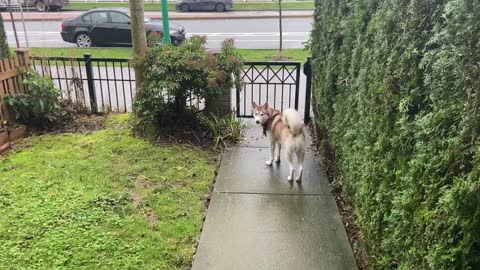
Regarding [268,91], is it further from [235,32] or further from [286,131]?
[235,32]

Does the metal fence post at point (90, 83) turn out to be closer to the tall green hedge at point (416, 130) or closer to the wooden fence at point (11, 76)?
the wooden fence at point (11, 76)

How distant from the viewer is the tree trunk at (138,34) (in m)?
5.60

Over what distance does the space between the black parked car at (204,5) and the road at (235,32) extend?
292 cm

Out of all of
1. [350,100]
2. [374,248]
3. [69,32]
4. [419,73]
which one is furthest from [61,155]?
[69,32]

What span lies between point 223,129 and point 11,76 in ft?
10.2

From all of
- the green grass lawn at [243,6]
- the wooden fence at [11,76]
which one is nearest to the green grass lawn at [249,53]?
the wooden fence at [11,76]

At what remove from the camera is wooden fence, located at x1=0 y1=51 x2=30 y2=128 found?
18.0ft

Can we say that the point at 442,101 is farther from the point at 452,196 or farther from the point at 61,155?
the point at 61,155

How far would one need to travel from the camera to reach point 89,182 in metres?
4.36

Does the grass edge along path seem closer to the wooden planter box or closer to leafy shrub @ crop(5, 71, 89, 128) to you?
leafy shrub @ crop(5, 71, 89, 128)

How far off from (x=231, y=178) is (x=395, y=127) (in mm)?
2537

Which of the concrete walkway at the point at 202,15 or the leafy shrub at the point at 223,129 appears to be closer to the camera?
the leafy shrub at the point at 223,129

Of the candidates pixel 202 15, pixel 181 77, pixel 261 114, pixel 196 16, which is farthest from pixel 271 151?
pixel 202 15

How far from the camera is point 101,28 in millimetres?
14547
